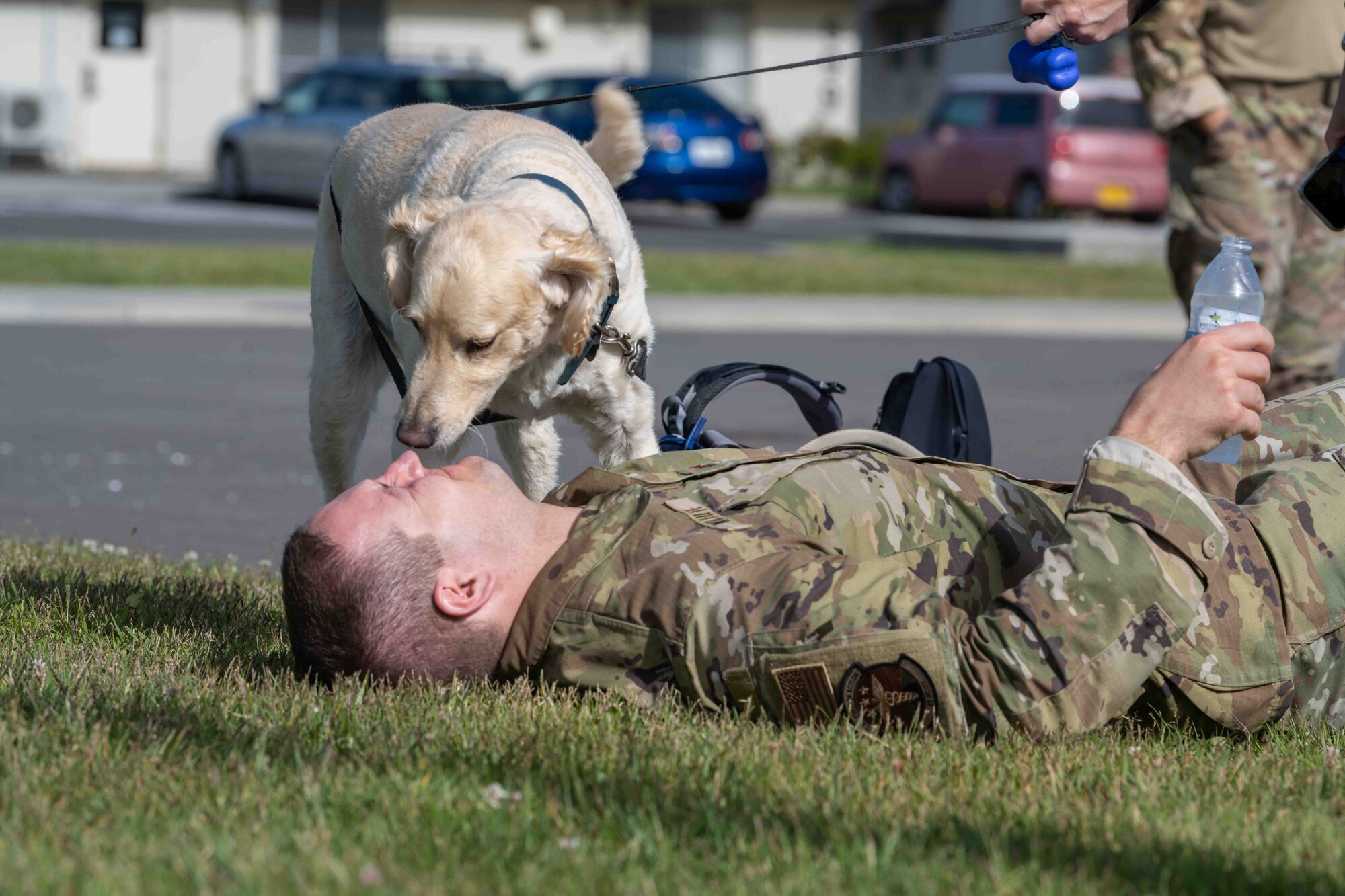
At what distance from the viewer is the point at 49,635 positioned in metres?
3.96

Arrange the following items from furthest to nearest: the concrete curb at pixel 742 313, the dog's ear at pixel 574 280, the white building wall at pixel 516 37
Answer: the white building wall at pixel 516 37, the concrete curb at pixel 742 313, the dog's ear at pixel 574 280

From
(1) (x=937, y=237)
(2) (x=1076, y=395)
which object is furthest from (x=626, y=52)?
(2) (x=1076, y=395)

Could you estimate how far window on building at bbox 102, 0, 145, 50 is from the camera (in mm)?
32188

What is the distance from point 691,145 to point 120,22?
1589cm

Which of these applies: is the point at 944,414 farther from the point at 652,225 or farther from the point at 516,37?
the point at 516,37

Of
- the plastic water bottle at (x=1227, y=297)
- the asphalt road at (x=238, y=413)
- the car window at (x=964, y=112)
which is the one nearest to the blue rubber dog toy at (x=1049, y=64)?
the plastic water bottle at (x=1227, y=297)

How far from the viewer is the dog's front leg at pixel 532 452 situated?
5.98 m

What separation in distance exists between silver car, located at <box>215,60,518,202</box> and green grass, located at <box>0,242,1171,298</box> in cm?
511

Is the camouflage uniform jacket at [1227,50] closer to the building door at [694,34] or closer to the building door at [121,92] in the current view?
the building door at [694,34]

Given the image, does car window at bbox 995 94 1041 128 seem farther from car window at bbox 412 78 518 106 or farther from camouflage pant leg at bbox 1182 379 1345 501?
camouflage pant leg at bbox 1182 379 1345 501

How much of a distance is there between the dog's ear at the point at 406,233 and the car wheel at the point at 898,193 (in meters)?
21.6

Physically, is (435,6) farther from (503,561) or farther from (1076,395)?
(503,561)

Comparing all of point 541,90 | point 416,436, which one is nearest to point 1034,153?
point 541,90

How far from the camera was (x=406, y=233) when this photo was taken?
4949 millimetres
